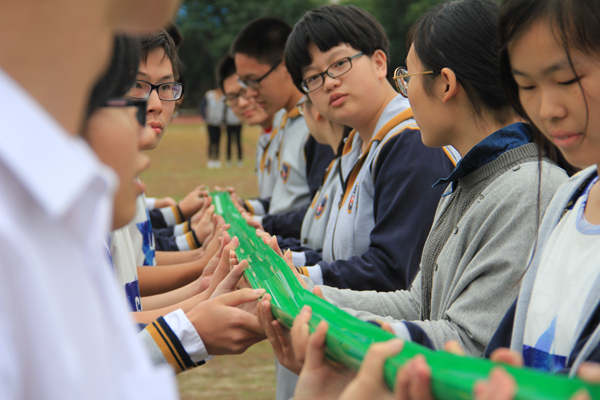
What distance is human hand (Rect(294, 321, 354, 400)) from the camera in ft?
3.89

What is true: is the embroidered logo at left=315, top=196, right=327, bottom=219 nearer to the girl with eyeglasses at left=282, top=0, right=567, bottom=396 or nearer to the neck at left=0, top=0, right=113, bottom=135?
the girl with eyeglasses at left=282, top=0, right=567, bottom=396

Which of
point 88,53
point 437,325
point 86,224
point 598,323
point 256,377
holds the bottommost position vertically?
point 256,377

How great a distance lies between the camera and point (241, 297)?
179 centimetres

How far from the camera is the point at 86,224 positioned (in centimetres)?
70

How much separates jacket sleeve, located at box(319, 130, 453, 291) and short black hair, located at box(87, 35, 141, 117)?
1639 millimetres

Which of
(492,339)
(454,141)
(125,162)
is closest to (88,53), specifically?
(125,162)

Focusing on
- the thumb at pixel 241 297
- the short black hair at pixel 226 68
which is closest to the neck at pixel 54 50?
the thumb at pixel 241 297

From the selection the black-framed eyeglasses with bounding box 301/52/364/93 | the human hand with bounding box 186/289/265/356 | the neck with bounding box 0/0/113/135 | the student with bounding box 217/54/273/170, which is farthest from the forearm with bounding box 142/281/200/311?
the student with bounding box 217/54/273/170

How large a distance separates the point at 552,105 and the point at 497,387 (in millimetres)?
841

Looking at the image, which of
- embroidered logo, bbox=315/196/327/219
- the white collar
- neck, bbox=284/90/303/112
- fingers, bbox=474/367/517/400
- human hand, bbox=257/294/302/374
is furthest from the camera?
neck, bbox=284/90/303/112

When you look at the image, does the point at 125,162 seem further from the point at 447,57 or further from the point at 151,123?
the point at 151,123

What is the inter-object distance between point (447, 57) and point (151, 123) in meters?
1.54

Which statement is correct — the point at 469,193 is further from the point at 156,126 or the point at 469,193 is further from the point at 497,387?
the point at 156,126

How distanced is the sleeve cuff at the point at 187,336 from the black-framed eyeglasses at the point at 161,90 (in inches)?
49.6
